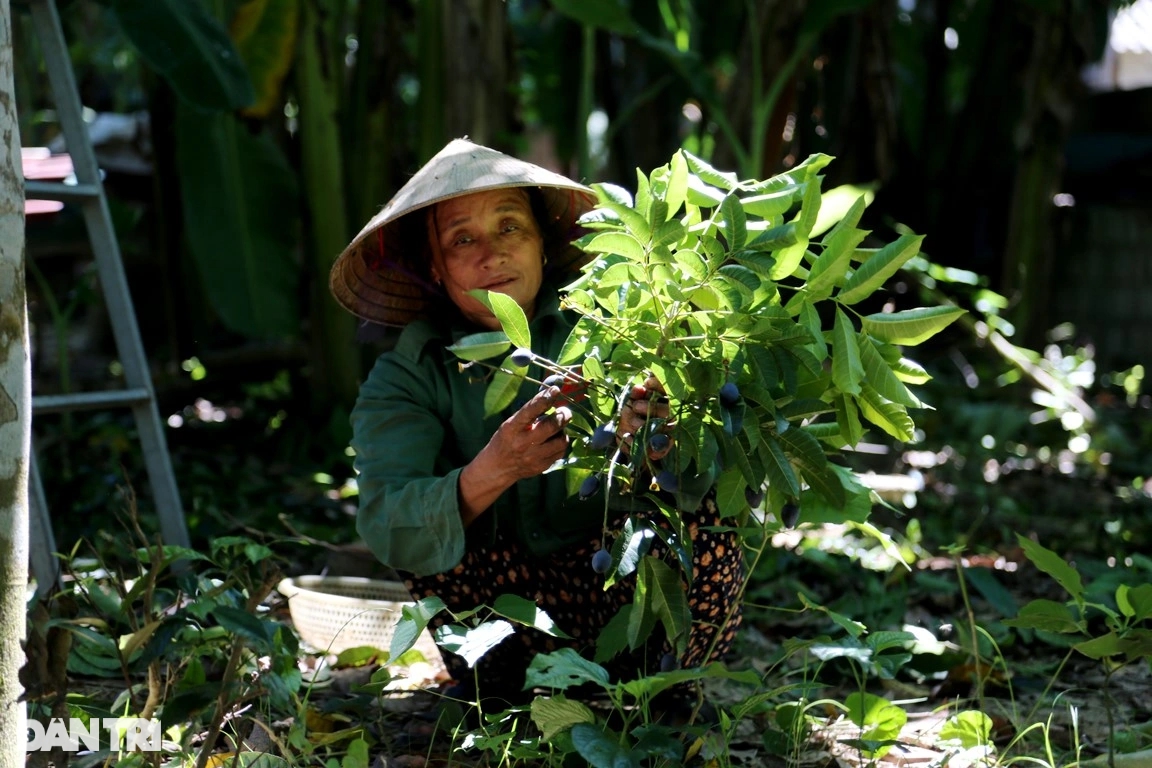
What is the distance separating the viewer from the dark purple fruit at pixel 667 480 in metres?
1.49

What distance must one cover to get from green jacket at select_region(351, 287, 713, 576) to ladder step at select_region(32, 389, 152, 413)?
915 millimetres

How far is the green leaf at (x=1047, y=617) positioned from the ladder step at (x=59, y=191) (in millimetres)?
1986

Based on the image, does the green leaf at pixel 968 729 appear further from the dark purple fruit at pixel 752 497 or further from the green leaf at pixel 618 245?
the green leaf at pixel 618 245

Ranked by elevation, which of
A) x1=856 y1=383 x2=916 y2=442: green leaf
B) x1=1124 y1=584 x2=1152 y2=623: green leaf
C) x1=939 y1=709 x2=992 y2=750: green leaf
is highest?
x1=856 y1=383 x2=916 y2=442: green leaf

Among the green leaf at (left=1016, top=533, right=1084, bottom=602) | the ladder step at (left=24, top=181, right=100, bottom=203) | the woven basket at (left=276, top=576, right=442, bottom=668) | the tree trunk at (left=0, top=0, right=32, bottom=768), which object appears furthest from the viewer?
the ladder step at (left=24, top=181, right=100, bottom=203)

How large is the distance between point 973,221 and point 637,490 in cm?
474

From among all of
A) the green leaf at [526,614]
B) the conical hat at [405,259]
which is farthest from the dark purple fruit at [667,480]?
the conical hat at [405,259]

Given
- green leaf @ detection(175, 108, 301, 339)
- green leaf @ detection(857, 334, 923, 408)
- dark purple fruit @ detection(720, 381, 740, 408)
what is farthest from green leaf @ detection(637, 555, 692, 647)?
green leaf @ detection(175, 108, 301, 339)

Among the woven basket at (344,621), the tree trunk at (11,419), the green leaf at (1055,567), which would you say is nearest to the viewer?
the tree trunk at (11,419)

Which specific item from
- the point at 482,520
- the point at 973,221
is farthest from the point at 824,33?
the point at 482,520

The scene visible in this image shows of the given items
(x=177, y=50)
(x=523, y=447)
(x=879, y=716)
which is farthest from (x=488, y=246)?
(x=177, y=50)

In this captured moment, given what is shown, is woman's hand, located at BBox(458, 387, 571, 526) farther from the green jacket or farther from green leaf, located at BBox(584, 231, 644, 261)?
green leaf, located at BBox(584, 231, 644, 261)

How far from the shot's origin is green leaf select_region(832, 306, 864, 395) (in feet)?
4.74

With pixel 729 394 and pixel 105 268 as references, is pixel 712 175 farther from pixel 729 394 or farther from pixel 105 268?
pixel 105 268
